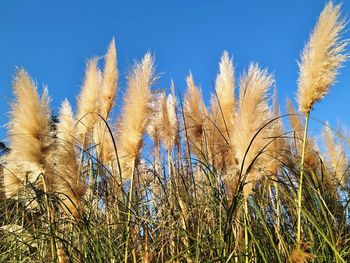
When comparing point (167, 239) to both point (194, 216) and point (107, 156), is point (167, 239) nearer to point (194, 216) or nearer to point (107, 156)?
point (194, 216)

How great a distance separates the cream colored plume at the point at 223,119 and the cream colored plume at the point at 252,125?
2.19ft

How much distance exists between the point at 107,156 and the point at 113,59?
104 centimetres

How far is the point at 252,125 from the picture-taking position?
2598 millimetres

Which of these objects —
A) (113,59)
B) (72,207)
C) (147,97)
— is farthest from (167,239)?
(113,59)

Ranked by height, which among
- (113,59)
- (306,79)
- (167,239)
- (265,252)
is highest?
(113,59)

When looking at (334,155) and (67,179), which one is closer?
(67,179)

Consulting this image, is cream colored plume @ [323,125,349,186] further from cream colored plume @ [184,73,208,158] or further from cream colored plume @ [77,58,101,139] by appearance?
cream colored plume @ [77,58,101,139]

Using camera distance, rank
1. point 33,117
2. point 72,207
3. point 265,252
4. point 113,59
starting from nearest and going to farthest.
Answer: point 265,252 < point 72,207 < point 33,117 < point 113,59

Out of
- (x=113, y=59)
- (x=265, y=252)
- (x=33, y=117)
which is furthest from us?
(x=113, y=59)

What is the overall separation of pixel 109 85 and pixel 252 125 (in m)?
2.14

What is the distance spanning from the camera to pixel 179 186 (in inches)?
138

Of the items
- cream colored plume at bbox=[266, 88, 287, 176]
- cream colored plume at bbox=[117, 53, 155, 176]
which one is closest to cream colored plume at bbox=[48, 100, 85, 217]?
cream colored plume at bbox=[117, 53, 155, 176]

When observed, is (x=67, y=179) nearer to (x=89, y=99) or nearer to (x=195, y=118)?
(x=195, y=118)

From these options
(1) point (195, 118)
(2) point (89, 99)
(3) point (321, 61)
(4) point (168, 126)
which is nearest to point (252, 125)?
(3) point (321, 61)
